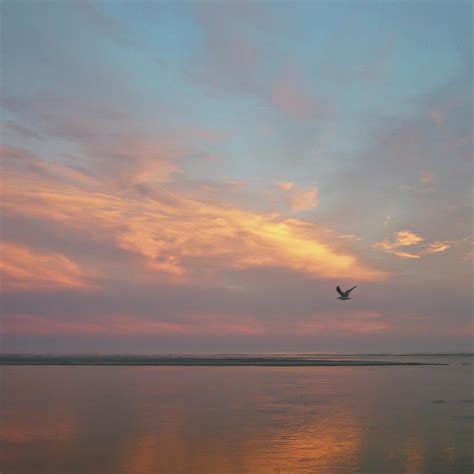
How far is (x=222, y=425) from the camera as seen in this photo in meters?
19.7

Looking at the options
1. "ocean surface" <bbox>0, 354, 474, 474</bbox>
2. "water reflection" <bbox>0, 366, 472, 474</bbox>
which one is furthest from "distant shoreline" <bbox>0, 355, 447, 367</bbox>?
"water reflection" <bbox>0, 366, 472, 474</bbox>

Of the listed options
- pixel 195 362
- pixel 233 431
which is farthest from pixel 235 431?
pixel 195 362

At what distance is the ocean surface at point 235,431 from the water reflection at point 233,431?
35mm

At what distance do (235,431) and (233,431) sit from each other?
0.07 metres

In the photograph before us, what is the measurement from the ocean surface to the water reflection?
0.12 feet

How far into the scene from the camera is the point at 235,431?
1848cm

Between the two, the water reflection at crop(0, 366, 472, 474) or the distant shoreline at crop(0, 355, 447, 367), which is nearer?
the water reflection at crop(0, 366, 472, 474)

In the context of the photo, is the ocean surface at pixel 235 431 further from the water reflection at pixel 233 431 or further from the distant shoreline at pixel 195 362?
the distant shoreline at pixel 195 362

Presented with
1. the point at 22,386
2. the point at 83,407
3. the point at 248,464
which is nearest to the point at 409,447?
the point at 248,464

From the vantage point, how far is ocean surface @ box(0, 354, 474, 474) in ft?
47.6

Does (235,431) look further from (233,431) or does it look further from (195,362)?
(195,362)

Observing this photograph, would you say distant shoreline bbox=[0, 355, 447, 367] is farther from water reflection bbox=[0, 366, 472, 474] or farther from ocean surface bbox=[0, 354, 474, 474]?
water reflection bbox=[0, 366, 472, 474]

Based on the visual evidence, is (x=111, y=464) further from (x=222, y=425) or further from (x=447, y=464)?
(x=447, y=464)

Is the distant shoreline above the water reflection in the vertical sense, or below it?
above
